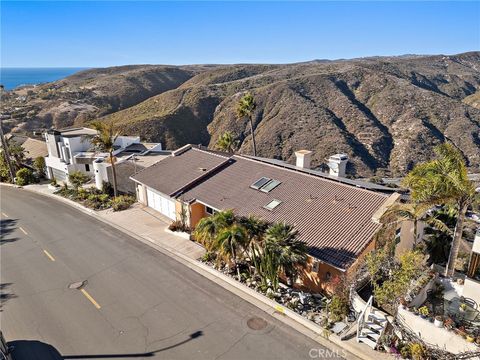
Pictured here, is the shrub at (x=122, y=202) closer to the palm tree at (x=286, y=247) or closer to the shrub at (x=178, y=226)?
the shrub at (x=178, y=226)

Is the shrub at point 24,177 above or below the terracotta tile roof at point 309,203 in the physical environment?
below

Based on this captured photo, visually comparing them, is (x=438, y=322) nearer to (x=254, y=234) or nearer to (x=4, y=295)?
(x=254, y=234)

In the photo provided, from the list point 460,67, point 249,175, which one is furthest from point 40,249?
point 460,67

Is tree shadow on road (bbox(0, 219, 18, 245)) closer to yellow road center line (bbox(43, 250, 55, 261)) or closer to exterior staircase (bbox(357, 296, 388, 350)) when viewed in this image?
yellow road center line (bbox(43, 250, 55, 261))

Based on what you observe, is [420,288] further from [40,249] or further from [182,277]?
[40,249]

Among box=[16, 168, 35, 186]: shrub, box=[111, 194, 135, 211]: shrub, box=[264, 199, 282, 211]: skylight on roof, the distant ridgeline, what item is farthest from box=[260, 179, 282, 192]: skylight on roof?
the distant ridgeline

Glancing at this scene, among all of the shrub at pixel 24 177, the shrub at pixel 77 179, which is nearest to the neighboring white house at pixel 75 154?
the shrub at pixel 77 179
